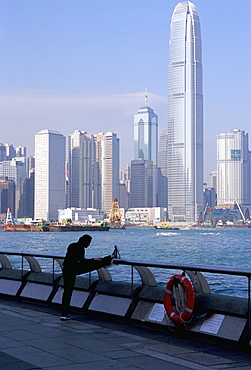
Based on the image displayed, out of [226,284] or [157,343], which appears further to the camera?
[226,284]

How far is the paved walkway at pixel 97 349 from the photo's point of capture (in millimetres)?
7906

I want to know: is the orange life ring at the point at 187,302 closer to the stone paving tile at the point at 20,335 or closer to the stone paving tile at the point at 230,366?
the stone paving tile at the point at 230,366

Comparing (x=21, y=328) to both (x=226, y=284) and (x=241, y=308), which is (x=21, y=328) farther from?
(x=226, y=284)

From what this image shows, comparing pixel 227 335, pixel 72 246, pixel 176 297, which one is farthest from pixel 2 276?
pixel 227 335

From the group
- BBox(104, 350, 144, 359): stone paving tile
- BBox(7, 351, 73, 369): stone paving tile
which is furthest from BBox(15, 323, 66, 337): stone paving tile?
BBox(104, 350, 144, 359): stone paving tile

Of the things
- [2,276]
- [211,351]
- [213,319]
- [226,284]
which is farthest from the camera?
[226,284]

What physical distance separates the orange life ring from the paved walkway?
33 cm

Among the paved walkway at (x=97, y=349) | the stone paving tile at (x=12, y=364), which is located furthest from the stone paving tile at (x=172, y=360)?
the stone paving tile at (x=12, y=364)

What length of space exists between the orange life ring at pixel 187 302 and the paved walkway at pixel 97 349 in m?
0.33

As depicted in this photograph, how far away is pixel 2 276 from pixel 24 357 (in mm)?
7442

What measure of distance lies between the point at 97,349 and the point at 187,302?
64.6 inches

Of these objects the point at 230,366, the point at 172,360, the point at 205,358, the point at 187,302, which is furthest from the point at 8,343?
the point at 230,366

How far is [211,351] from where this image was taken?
29.2 feet

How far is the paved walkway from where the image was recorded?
25.9 ft
